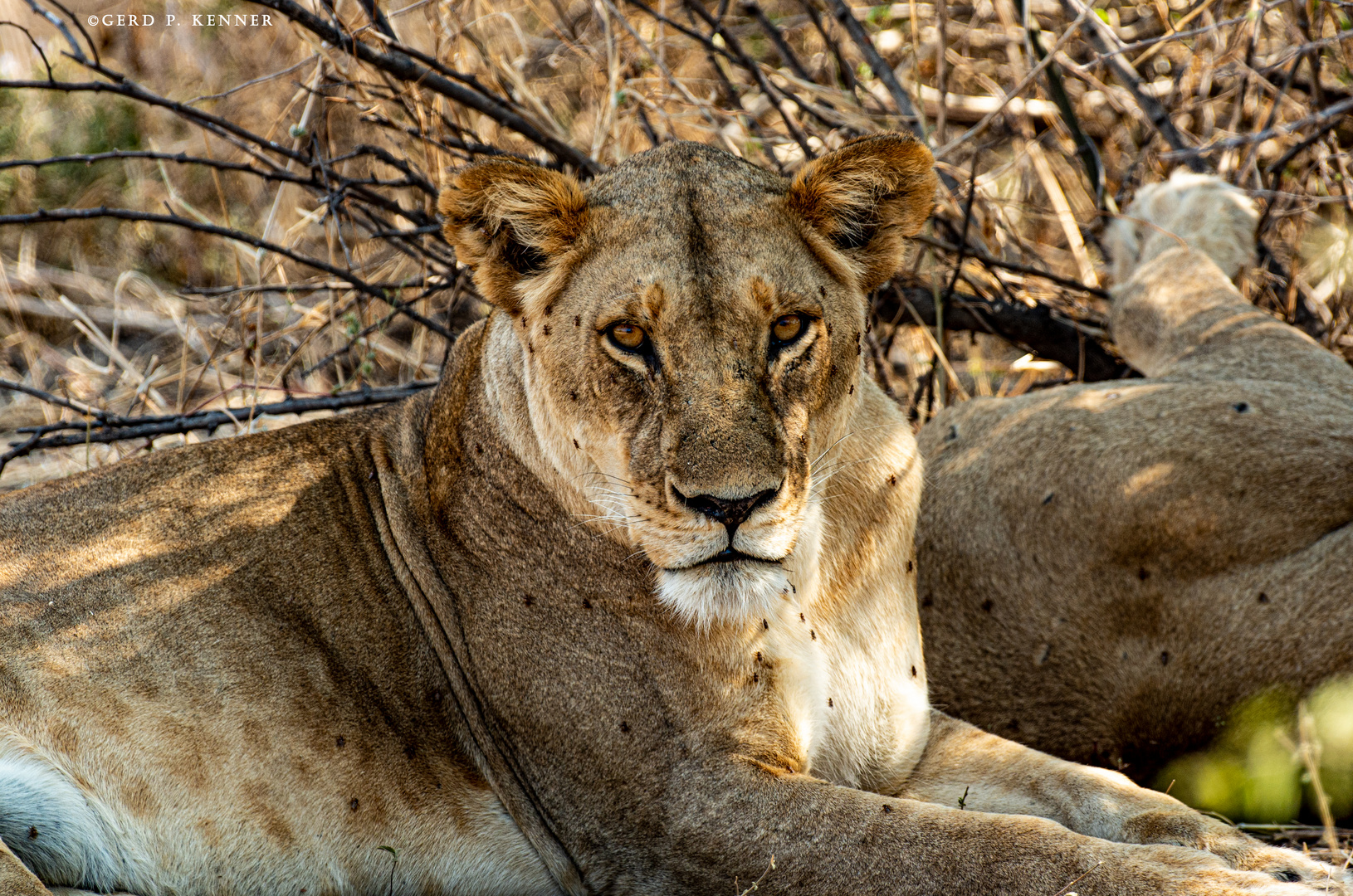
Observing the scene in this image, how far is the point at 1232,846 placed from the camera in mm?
2783

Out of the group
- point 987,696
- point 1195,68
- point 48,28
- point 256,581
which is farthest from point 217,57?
point 987,696

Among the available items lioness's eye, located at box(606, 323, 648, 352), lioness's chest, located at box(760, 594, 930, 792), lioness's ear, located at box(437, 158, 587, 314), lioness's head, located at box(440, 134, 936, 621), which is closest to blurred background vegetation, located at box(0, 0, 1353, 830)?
lioness's chest, located at box(760, 594, 930, 792)

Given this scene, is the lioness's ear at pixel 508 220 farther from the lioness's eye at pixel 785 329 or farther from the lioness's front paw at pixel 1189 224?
the lioness's front paw at pixel 1189 224

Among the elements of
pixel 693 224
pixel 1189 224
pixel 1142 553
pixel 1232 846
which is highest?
pixel 693 224

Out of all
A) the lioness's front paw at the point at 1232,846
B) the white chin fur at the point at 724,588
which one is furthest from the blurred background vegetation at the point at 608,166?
the white chin fur at the point at 724,588

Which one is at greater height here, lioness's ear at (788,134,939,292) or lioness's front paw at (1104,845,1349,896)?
lioness's ear at (788,134,939,292)

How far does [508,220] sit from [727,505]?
936 mm

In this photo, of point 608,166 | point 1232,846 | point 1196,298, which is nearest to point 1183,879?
point 1232,846

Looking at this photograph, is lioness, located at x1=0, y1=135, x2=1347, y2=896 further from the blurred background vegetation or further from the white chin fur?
the blurred background vegetation

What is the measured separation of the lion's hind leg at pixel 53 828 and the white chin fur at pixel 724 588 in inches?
54.9

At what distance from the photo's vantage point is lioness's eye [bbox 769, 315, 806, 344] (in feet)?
9.73

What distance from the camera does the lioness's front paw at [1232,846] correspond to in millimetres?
2650

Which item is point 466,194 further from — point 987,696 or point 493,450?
point 987,696

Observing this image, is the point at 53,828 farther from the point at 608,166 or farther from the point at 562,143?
the point at 562,143
